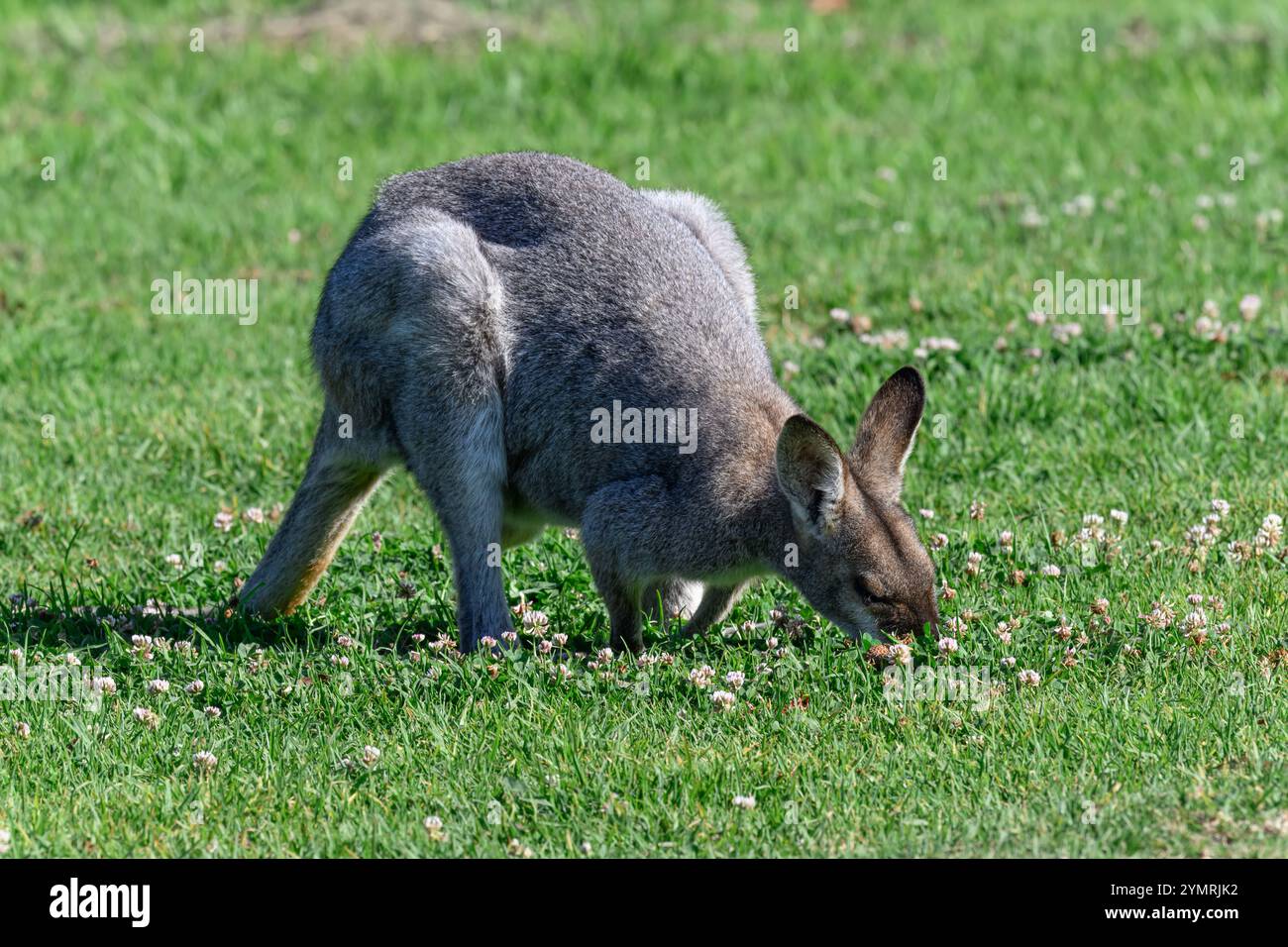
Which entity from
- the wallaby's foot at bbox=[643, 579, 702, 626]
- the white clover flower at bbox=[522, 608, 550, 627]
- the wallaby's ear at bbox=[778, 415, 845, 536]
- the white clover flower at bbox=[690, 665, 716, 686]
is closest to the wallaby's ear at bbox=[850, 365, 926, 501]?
the wallaby's ear at bbox=[778, 415, 845, 536]

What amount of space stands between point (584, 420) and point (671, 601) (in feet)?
2.72

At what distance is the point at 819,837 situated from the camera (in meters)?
4.57

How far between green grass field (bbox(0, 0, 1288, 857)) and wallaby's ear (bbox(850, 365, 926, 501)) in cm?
55

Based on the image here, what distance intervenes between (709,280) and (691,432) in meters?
0.67

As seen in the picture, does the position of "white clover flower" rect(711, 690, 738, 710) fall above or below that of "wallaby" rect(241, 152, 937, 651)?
below

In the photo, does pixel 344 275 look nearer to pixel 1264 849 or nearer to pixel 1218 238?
pixel 1264 849

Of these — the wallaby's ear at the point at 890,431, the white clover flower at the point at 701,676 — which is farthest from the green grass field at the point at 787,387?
the wallaby's ear at the point at 890,431

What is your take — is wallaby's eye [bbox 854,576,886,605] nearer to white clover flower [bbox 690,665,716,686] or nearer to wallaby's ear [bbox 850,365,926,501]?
wallaby's ear [bbox 850,365,926,501]

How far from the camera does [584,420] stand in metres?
6.07

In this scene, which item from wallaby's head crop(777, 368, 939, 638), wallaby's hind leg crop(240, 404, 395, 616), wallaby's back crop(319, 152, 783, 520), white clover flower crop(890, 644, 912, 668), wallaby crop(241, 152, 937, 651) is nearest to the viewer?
white clover flower crop(890, 644, 912, 668)

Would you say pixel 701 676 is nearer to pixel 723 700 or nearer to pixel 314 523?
pixel 723 700

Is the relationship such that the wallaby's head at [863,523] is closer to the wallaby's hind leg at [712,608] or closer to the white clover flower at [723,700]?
the wallaby's hind leg at [712,608]

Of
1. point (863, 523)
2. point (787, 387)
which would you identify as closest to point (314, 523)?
point (863, 523)

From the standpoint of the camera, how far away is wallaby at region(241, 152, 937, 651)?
573 centimetres
